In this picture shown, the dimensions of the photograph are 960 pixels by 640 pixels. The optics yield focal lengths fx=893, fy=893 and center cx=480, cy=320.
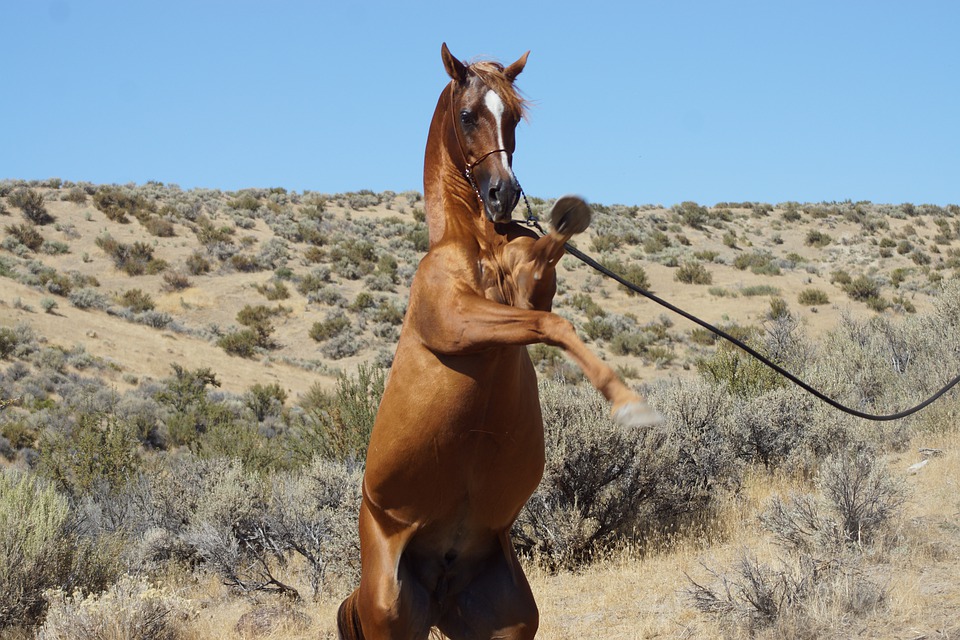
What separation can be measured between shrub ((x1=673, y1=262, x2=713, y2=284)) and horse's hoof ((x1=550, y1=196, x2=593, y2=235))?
121 feet

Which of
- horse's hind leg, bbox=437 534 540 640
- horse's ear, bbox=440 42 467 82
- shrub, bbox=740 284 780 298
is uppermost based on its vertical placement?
horse's ear, bbox=440 42 467 82

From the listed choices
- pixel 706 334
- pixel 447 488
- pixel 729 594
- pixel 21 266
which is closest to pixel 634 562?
pixel 729 594

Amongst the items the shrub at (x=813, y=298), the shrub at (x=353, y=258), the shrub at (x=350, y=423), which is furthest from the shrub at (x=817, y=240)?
the shrub at (x=350, y=423)

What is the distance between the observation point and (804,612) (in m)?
6.07

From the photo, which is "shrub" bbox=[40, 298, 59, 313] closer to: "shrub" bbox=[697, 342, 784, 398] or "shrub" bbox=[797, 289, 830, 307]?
"shrub" bbox=[697, 342, 784, 398]

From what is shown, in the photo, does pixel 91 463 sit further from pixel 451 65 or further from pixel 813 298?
pixel 813 298

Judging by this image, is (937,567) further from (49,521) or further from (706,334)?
(706,334)

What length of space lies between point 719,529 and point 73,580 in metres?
6.32

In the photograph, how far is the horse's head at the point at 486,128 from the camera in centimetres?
314

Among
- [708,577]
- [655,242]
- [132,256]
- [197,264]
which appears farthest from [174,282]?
[708,577]

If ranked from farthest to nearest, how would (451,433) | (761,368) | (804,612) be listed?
(761,368) → (804,612) → (451,433)

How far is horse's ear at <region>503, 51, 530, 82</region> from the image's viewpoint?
140 inches

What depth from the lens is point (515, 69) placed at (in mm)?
3617

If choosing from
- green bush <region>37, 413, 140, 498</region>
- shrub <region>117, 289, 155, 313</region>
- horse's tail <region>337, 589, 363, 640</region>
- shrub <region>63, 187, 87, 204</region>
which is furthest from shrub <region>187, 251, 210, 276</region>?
horse's tail <region>337, 589, 363, 640</region>
